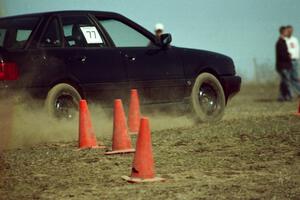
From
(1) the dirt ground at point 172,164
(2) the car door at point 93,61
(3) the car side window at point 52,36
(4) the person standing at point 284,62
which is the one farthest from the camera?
(4) the person standing at point 284,62

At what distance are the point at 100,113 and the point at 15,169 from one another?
2.68m

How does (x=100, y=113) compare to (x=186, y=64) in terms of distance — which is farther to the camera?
(x=186, y=64)

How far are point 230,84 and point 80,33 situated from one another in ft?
9.03

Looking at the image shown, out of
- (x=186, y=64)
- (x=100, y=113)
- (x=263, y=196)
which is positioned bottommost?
(x=263, y=196)

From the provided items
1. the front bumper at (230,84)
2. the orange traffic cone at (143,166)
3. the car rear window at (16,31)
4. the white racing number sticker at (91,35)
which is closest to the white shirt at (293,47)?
the front bumper at (230,84)

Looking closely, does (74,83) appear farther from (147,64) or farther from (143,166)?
(143,166)

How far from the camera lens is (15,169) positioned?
704 centimetres

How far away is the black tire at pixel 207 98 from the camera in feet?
35.0

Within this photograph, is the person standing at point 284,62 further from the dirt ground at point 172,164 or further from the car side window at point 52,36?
the car side window at point 52,36

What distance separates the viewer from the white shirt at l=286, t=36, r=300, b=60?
61.3 ft

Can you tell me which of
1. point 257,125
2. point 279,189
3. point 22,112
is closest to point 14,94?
point 22,112

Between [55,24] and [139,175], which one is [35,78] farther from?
[139,175]

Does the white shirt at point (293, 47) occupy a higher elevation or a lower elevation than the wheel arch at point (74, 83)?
higher

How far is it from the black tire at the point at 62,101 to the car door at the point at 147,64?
→ 934 mm
